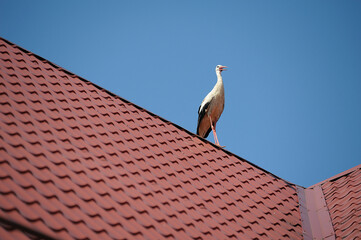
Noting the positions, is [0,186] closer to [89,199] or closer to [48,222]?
[48,222]

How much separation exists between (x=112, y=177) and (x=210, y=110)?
533cm

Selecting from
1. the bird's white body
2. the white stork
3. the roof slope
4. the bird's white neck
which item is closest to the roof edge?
the roof slope

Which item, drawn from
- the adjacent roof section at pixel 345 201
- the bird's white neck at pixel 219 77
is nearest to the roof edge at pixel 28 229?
the adjacent roof section at pixel 345 201

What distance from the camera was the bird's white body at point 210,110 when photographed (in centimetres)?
962

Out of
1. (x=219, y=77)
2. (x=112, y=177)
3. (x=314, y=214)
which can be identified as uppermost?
(x=219, y=77)

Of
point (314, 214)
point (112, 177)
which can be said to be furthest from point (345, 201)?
point (112, 177)

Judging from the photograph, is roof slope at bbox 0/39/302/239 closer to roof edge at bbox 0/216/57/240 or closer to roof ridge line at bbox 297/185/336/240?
roof edge at bbox 0/216/57/240

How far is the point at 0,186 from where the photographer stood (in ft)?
11.4

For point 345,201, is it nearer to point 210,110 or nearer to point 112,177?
point 112,177

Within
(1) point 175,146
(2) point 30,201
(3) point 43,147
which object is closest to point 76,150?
(3) point 43,147

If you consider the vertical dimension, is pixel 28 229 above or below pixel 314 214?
below

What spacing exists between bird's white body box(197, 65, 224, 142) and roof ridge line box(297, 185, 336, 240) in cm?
321

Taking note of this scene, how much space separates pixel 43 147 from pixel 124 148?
115 centimetres

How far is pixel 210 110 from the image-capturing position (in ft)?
31.5
